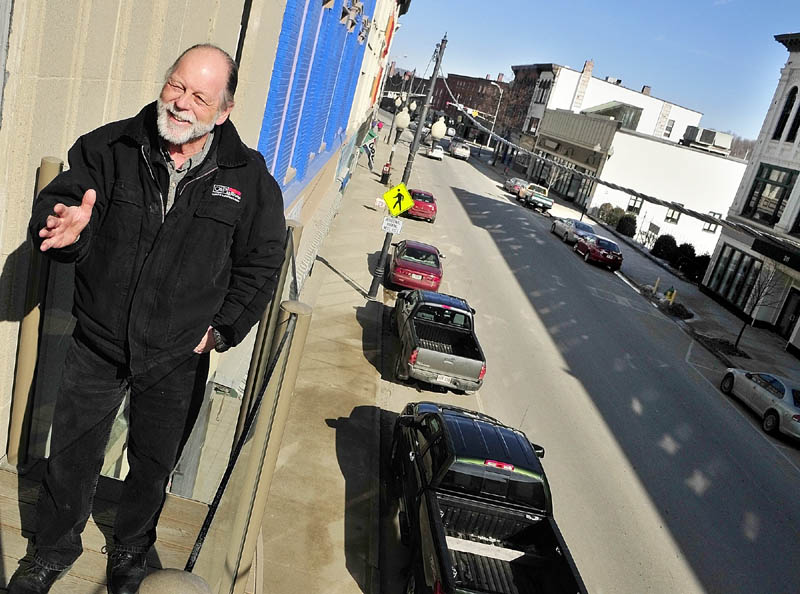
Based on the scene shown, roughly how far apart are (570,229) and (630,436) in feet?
76.0

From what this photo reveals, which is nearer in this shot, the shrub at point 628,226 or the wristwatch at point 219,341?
the wristwatch at point 219,341

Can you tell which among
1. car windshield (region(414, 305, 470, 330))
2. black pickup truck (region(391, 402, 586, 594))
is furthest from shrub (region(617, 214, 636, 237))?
black pickup truck (region(391, 402, 586, 594))

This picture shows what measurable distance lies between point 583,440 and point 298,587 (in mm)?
7702

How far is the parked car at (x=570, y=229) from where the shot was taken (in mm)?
35188

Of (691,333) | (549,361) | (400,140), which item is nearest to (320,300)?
(549,361)

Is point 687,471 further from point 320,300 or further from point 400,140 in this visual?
point 400,140

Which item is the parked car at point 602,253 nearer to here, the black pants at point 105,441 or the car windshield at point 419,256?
the car windshield at point 419,256

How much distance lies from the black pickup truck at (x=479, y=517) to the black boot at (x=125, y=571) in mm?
4226

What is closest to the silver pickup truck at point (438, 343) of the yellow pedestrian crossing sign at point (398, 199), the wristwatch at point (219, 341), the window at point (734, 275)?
the yellow pedestrian crossing sign at point (398, 199)

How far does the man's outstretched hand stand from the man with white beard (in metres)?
0.02

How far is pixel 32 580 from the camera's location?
3.00 metres

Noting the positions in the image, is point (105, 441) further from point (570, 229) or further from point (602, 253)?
point (570, 229)

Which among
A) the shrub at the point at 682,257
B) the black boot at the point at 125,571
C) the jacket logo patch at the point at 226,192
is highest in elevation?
the jacket logo patch at the point at 226,192

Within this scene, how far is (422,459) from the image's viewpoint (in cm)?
939
